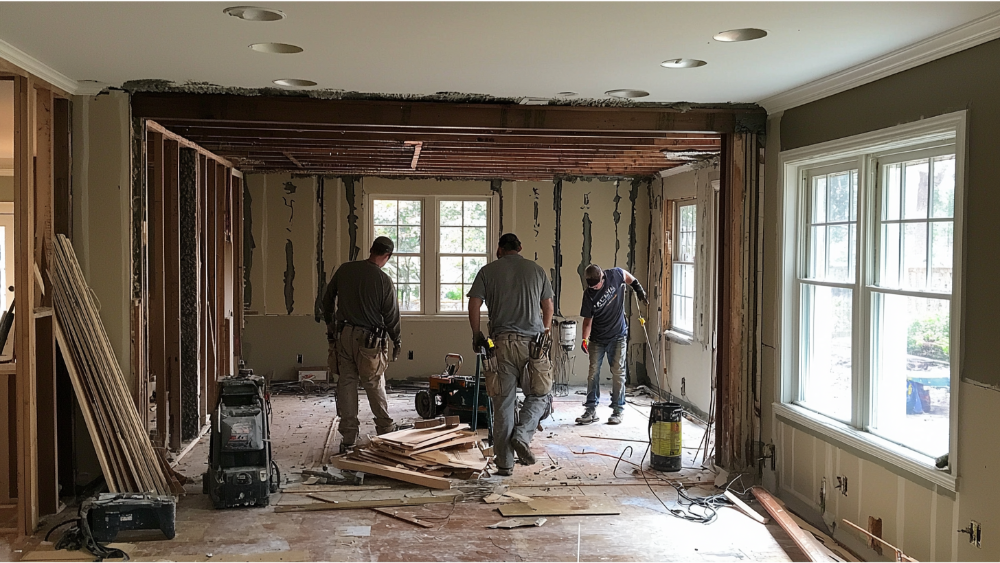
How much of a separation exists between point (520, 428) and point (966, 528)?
2.92 meters

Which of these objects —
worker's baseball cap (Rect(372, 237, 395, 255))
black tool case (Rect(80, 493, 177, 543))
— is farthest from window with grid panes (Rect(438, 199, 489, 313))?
black tool case (Rect(80, 493, 177, 543))

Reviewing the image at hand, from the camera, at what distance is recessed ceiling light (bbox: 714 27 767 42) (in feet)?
11.4

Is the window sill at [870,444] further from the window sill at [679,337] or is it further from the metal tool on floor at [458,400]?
the window sill at [679,337]

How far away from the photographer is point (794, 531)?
14.2 feet

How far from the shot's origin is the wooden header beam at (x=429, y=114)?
5.09m

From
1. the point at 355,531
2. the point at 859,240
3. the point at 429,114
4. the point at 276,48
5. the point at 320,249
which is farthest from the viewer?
the point at 320,249

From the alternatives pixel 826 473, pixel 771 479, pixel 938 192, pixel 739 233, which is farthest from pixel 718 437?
pixel 938 192

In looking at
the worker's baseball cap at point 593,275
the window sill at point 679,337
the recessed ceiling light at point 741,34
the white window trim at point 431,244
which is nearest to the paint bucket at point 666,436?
the worker's baseball cap at point 593,275

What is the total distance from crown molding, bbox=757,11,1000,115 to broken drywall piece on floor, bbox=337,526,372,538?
3677mm

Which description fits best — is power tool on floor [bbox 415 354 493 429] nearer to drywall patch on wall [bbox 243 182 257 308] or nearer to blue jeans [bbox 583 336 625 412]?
blue jeans [bbox 583 336 625 412]

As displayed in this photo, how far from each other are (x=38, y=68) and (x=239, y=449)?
2.45 m

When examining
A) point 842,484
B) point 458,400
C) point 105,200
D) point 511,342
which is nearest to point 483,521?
point 511,342

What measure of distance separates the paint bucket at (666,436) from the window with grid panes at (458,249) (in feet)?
14.3

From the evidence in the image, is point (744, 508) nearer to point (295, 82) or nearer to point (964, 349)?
point (964, 349)
